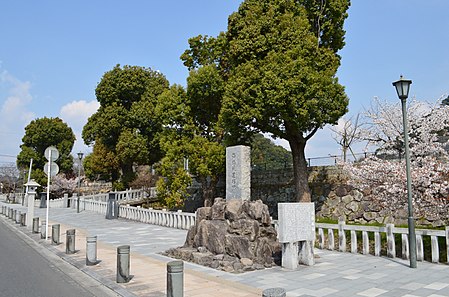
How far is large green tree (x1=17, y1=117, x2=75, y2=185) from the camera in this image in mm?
42881

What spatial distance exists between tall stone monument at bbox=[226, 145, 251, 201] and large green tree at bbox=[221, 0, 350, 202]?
3.72 metres

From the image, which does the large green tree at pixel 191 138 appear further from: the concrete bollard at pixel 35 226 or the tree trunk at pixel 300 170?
the concrete bollard at pixel 35 226

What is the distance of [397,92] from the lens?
907 centimetres

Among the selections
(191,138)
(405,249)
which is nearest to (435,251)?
(405,249)

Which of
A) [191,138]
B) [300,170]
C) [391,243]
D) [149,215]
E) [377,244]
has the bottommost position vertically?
[149,215]

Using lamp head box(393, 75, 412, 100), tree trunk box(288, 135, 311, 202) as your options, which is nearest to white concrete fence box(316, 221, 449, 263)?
lamp head box(393, 75, 412, 100)

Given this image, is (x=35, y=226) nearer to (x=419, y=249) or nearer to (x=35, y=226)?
(x=35, y=226)

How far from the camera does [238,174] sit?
1205 cm

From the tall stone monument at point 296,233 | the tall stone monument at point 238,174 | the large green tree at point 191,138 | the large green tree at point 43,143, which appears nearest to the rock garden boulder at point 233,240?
the tall stone monument at point 296,233

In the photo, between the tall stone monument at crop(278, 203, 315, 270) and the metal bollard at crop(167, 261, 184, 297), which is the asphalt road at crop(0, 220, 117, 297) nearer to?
the metal bollard at crop(167, 261, 184, 297)

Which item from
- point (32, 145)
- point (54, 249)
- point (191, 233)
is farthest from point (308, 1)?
point (32, 145)

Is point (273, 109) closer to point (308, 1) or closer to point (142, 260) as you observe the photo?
point (308, 1)

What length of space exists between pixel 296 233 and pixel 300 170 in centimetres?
874

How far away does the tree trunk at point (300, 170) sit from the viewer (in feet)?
55.3
